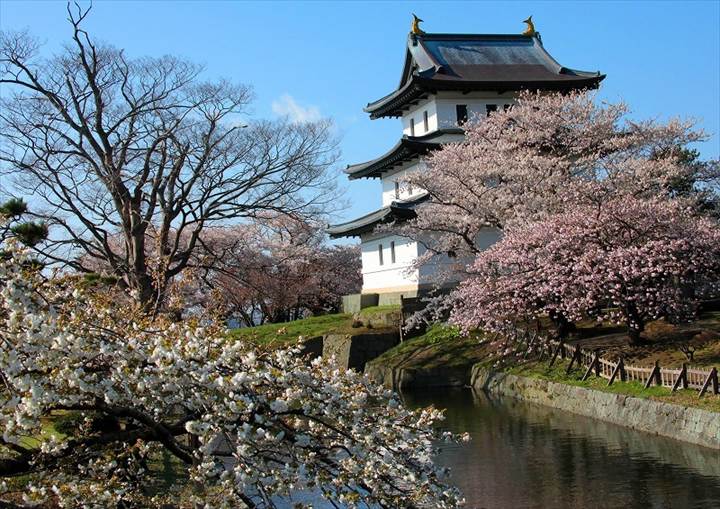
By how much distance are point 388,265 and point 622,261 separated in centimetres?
1923

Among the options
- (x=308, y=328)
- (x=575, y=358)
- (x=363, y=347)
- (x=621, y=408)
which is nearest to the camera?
(x=621, y=408)

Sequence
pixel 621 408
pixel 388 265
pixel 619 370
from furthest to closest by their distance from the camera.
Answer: pixel 388 265, pixel 619 370, pixel 621 408

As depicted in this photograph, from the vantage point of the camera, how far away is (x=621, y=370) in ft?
63.4

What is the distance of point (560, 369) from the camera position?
2300 centimetres

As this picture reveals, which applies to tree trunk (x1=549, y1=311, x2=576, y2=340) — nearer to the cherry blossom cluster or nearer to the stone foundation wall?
the stone foundation wall

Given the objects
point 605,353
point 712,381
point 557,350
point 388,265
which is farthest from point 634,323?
point 388,265

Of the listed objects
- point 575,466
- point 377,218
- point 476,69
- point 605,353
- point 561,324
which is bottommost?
point 575,466

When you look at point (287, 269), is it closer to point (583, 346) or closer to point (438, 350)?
point (438, 350)

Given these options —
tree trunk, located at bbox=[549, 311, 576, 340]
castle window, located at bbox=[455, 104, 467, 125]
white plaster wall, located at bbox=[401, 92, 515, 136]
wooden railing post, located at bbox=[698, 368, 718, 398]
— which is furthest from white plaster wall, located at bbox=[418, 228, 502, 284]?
wooden railing post, located at bbox=[698, 368, 718, 398]

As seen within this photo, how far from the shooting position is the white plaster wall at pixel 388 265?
3647 cm

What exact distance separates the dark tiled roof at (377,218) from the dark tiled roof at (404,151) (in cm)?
243

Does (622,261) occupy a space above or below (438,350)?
above

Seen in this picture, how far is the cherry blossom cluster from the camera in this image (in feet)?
19.9

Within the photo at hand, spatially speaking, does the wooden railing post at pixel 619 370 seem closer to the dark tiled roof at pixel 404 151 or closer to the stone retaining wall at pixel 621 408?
the stone retaining wall at pixel 621 408
